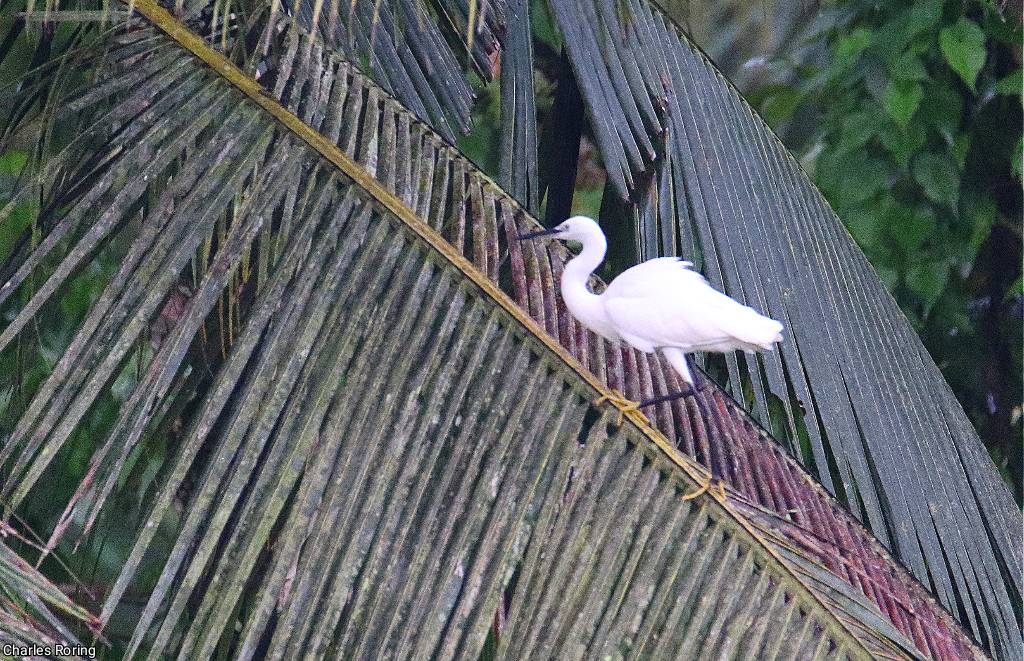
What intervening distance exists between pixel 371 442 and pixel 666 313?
63 centimetres

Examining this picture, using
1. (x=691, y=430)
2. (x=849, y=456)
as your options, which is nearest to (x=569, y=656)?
(x=691, y=430)

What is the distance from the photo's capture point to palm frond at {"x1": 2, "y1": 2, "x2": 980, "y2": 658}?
1752mm

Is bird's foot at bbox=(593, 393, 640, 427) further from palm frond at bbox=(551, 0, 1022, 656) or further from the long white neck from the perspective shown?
palm frond at bbox=(551, 0, 1022, 656)

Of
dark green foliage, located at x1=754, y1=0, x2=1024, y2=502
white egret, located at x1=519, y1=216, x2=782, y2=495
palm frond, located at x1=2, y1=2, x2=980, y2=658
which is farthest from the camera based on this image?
dark green foliage, located at x1=754, y1=0, x2=1024, y2=502

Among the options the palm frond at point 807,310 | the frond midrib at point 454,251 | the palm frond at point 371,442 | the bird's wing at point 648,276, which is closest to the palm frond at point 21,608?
the palm frond at point 371,442

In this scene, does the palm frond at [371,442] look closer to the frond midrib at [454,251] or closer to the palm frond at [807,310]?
the frond midrib at [454,251]

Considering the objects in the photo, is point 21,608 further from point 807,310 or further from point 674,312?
point 807,310

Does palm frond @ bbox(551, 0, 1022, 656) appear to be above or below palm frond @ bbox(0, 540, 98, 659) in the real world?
above

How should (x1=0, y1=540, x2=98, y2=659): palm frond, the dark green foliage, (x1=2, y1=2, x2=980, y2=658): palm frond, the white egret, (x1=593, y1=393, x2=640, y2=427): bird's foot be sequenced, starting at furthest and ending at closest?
the dark green foliage < the white egret < (x1=593, y1=393, x2=640, y2=427): bird's foot < (x1=2, y1=2, x2=980, y2=658): palm frond < (x1=0, y1=540, x2=98, y2=659): palm frond

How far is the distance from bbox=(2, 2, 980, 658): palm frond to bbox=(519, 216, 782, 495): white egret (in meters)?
0.09

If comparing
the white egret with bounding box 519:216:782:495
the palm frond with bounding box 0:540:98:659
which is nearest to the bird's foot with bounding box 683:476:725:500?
the white egret with bounding box 519:216:782:495

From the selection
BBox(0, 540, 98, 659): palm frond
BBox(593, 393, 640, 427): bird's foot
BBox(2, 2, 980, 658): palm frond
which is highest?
BBox(593, 393, 640, 427): bird's foot

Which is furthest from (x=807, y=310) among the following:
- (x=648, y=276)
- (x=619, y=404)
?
(x=619, y=404)

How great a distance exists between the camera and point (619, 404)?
193 centimetres
